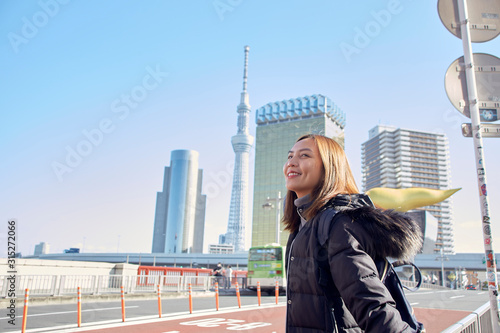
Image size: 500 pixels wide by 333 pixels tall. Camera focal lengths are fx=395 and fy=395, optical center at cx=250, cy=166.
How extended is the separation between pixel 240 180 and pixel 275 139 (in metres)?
31.4

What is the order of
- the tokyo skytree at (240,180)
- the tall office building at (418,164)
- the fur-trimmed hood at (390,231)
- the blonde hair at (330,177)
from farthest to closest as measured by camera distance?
the tokyo skytree at (240,180) < the tall office building at (418,164) < the blonde hair at (330,177) < the fur-trimmed hood at (390,231)

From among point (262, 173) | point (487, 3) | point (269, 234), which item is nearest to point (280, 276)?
point (487, 3)

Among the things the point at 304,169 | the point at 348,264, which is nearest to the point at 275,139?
the point at 304,169

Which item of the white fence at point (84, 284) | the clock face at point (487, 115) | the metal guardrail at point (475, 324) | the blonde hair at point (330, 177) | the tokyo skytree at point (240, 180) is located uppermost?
the tokyo skytree at point (240, 180)

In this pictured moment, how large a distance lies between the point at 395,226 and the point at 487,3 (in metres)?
4.05

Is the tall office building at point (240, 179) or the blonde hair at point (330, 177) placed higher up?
the tall office building at point (240, 179)

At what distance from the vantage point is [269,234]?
440 ft

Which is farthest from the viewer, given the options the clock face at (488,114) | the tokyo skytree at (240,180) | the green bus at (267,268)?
the tokyo skytree at (240,180)

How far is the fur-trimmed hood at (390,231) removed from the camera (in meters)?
1.80

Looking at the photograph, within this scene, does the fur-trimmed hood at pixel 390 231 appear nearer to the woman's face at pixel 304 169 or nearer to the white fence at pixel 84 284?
the woman's face at pixel 304 169

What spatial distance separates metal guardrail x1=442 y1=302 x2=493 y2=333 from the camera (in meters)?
3.80

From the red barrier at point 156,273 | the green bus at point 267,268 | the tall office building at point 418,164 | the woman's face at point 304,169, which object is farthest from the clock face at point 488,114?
the tall office building at point 418,164

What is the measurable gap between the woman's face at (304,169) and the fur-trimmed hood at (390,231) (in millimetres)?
335

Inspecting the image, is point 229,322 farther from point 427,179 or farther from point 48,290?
point 427,179
